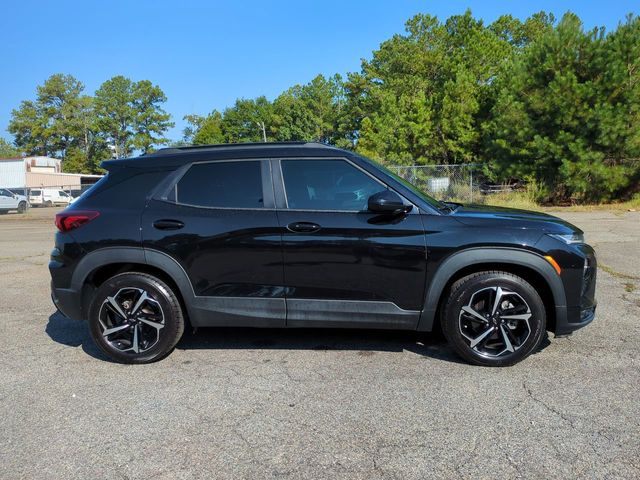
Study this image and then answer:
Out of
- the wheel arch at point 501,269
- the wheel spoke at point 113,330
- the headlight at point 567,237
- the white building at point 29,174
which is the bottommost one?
the wheel spoke at point 113,330

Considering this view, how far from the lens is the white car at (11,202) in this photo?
98.2 feet

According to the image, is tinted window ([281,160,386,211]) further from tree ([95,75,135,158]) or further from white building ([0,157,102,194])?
tree ([95,75,135,158])

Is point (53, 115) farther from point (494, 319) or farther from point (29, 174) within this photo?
point (494, 319)

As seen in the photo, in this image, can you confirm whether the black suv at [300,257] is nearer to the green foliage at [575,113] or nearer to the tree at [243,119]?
the green foliage at [575,113]

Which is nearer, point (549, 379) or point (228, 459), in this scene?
point (228, 459)

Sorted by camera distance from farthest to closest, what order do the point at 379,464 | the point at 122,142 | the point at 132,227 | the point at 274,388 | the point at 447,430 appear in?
the point at 122,142 < the point at 132,227 < the point at 274,388 < the point at 447,430 < the point at 379,464

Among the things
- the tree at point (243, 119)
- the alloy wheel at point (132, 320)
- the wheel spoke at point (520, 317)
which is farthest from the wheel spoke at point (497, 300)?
the tree at point (243, 119)

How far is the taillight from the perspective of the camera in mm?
4039

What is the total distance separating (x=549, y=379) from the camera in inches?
140

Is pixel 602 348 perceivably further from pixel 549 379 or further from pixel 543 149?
pixel 543 149

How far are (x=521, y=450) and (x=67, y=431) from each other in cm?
276

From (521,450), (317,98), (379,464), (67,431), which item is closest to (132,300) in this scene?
(67,431)

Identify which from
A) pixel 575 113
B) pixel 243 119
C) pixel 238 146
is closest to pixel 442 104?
pixel 575 113

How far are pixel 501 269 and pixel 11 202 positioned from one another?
1337 inches
